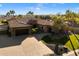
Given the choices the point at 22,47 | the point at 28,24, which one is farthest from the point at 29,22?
the point at 22,47

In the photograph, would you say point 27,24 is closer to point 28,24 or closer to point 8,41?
point 28,24

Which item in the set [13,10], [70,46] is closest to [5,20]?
[13,10]

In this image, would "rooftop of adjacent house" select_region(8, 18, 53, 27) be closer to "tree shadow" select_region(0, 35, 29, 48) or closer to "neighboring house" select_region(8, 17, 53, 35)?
"neighboring house" select_region(8, 17, 53, 35)

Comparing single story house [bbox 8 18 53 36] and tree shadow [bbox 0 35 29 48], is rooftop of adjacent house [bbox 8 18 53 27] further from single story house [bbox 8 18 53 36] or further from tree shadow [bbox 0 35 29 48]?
tree shadow [bbox 0 35 29 48]

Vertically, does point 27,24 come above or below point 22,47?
above

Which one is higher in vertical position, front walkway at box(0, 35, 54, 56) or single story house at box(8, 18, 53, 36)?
single story house at box(8, 18, 53, 36)

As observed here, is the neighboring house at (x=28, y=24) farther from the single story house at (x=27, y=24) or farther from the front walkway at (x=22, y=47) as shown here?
the front walkway at (x=22, y=47)

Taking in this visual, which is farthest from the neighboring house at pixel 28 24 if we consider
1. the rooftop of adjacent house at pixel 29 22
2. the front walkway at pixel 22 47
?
the front walkway at pixel 22 47

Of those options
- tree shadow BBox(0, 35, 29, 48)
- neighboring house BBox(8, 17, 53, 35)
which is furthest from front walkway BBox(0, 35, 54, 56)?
neighboring house BBox(8, 17, 53, 35)

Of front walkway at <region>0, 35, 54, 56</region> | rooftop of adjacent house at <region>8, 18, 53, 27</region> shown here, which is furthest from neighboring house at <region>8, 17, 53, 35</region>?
front walkway at <region>0, 35, 54, 56</region>

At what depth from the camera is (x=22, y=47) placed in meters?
9.66

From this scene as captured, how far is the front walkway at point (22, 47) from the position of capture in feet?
31.7

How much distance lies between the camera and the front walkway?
965 cm

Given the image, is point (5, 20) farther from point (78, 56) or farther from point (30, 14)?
point (78, 56)
